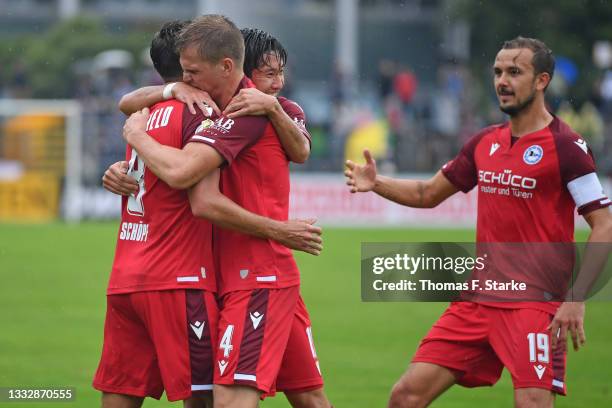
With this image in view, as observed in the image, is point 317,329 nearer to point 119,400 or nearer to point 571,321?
point 571,321

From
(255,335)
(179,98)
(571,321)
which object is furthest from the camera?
(571,321)

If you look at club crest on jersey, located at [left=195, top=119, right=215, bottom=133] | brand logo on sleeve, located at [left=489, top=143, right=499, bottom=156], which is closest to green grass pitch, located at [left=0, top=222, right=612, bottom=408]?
brand logo on sleeve, located at [left=489, top=143, right=499, bottom=156]

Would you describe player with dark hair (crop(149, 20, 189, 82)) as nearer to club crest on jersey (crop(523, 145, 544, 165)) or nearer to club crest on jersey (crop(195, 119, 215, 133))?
club crest on jersey (crop(195, 119, 215, 133))

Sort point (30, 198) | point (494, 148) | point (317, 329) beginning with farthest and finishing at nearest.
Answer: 1. point (30, 198)
2. point (317, 329)
3. point (494, 148)

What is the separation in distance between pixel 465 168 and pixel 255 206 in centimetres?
169

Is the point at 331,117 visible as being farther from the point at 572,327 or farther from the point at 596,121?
the point at 572,327

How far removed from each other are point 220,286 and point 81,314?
24.2 feet

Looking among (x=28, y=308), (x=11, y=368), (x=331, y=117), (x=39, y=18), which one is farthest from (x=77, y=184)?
(x=39, y=18)

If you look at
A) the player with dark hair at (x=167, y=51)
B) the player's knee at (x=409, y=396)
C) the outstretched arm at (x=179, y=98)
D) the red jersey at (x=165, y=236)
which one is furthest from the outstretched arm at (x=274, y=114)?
the player's knee at (x=409, y=396)

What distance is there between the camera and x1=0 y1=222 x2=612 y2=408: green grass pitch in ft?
30.7

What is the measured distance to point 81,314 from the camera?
13.1 m

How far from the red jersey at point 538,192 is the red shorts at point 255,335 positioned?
1334mm

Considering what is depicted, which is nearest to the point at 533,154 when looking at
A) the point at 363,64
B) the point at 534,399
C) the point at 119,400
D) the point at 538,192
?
the point at 538,192

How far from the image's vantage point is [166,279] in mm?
5910
